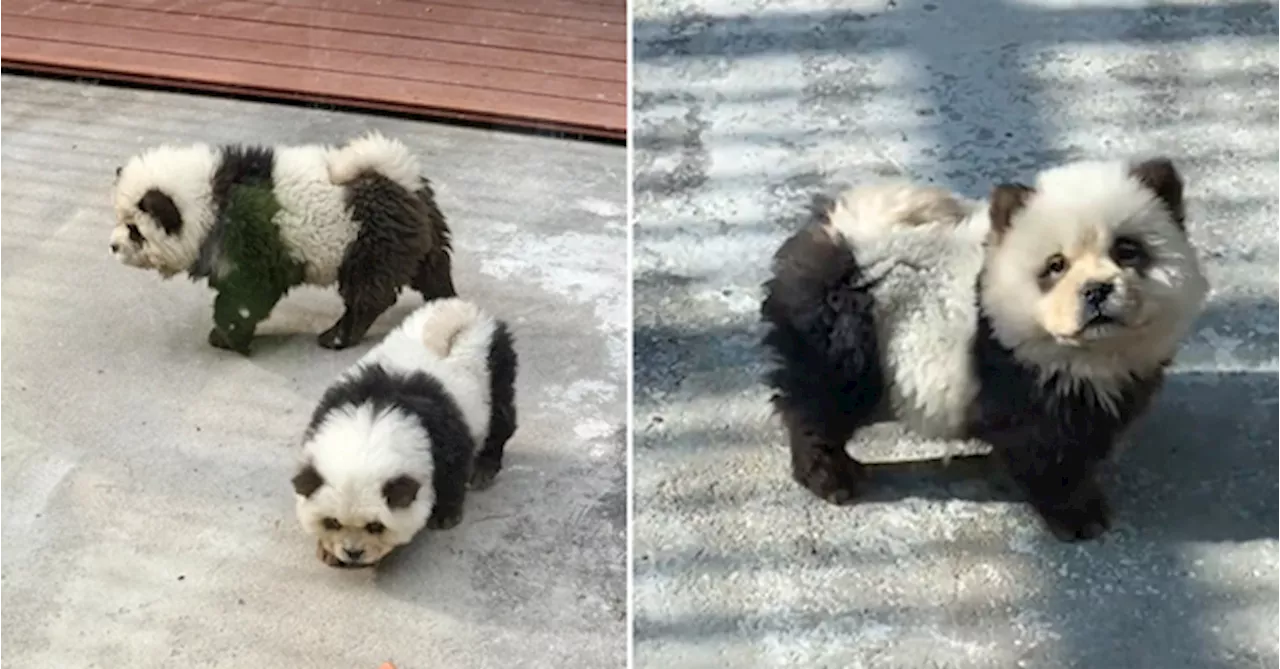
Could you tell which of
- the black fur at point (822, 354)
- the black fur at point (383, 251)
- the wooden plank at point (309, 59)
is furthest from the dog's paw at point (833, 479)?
the wooden plank at point (309, 59)

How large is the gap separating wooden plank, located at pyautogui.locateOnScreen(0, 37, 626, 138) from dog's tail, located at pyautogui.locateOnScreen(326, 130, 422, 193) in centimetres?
105

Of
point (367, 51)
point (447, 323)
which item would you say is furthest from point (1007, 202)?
point (367, 51)

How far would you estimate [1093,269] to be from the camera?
83.9 inches

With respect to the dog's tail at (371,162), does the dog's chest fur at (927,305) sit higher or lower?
higher

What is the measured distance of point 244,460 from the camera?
3527mm

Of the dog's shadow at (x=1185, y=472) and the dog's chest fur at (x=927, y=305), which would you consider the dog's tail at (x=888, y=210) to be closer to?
the dog's chest fur at (x=927, y=305)

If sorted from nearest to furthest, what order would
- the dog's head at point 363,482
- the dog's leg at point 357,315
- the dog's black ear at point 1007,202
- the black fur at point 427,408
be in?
the dog's black ear at point 1007,202
the dog's head at point 363,482
the black fur at point 427,408
the dog's leg at point 357,315

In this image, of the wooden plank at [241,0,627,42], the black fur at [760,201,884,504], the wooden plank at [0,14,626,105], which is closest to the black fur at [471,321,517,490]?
the black fur at [760,201,884,504]

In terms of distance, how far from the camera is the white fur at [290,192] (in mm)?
3758

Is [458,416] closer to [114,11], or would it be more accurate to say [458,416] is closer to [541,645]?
[541,645]

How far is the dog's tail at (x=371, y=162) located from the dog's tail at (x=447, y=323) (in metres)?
0.49

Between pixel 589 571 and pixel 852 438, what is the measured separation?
0.86m

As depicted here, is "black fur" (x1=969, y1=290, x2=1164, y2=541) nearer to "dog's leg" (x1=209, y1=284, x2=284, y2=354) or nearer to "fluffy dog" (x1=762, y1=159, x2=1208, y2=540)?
"fluffy dog" (x1=762, y1=159, x2=1208, y2=540)

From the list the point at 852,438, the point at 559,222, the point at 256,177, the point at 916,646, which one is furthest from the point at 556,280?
the point at 916,646
